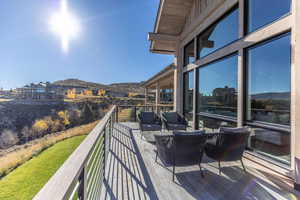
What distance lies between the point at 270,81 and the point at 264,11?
1340 mm

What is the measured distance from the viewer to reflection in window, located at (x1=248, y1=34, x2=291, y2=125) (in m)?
2.46

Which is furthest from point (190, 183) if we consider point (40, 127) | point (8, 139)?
point (40, 127)

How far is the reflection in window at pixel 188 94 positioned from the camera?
5457 mm

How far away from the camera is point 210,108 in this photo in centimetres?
436

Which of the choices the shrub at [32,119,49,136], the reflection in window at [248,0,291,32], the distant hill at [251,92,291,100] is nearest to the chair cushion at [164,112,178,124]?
the distant hill at [251,92,291,100]

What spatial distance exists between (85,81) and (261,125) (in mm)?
44088

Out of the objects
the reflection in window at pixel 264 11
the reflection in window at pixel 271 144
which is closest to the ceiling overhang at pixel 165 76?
the reflection in window at pixel 264 11

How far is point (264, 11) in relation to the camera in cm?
289

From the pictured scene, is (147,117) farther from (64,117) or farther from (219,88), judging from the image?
(64,117)

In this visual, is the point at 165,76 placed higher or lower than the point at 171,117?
higher

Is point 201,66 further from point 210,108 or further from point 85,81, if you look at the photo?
point 85,81

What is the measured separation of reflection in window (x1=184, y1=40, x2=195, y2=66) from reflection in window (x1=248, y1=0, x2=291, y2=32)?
2.31m

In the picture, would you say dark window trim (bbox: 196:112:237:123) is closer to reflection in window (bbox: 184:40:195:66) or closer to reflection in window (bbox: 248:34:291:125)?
reflection in window (bbox: 248:34:291:125)

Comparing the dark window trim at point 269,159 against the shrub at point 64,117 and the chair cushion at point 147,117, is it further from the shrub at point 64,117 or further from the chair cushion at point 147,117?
the shrub at point 64,117
